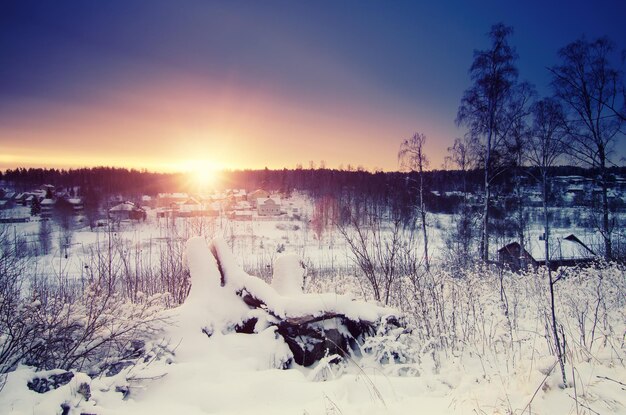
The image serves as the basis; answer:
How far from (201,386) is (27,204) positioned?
67.0m

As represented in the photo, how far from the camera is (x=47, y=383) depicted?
2.58 meters

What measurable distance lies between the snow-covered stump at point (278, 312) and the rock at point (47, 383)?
1.53 metres

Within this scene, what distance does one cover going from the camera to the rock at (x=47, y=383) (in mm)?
2549

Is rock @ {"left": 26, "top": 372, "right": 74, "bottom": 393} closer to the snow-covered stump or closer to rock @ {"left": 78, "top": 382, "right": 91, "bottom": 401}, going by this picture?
rock @ {"left": 78, "top": 382, "right": 91, "bottom": 401}

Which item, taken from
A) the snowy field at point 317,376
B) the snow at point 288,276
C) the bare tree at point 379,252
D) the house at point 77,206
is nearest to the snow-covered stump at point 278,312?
the snowy field at point 317,376

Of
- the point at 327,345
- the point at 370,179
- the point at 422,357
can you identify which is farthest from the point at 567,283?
the point at 370,179

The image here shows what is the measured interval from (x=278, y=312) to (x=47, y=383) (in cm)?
238

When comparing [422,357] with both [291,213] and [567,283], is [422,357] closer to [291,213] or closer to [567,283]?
[567,283]

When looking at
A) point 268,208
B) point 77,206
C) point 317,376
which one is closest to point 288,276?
point 317,376

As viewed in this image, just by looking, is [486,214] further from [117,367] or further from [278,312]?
[117,367]

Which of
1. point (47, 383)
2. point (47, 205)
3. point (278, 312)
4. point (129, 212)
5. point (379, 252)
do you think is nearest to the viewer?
point (47, 383)

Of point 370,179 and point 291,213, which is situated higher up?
point 370,179

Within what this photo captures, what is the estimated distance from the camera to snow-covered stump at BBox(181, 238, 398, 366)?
415 centimetres

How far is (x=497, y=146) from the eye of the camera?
40.0 feet
